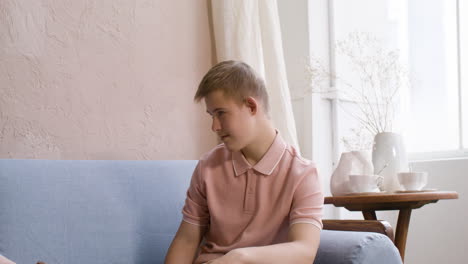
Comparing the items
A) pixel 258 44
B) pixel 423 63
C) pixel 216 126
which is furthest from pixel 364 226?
pixel 423 63

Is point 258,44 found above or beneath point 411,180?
above

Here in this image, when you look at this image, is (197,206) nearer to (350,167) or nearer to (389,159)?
(350,167)

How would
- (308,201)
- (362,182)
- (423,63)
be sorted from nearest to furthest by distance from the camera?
(308,201), (362,182), (423,63)

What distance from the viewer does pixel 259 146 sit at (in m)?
1.38

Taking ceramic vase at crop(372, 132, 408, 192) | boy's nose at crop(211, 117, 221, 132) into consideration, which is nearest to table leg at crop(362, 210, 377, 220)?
ceramic vase at crop(372, 132, 408, 192)

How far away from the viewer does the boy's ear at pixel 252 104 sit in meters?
1.33

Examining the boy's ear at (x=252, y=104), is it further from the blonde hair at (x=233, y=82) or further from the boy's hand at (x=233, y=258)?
the boy's hand at (x=233, y=258)

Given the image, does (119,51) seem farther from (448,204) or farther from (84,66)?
(448,204)

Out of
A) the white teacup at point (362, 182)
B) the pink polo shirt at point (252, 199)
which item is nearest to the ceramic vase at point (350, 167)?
the white teacup at point (362, 182)

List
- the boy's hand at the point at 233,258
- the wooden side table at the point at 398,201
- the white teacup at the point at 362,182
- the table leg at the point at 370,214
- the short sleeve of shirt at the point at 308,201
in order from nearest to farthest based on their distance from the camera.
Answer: the boy's hand at the point at 233,258
the short sleeve of shirt at the point at 308,201
the wooden side table at the point at 398,201
the white teacup at the point at 362,182
the table leg at the point at 370,214

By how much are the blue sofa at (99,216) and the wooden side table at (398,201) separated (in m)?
0.57

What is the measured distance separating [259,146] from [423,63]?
185 cm

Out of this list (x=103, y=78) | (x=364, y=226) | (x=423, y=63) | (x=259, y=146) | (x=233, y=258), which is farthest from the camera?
(x=423, y=63)

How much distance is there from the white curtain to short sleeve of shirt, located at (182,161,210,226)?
78 centimetres
